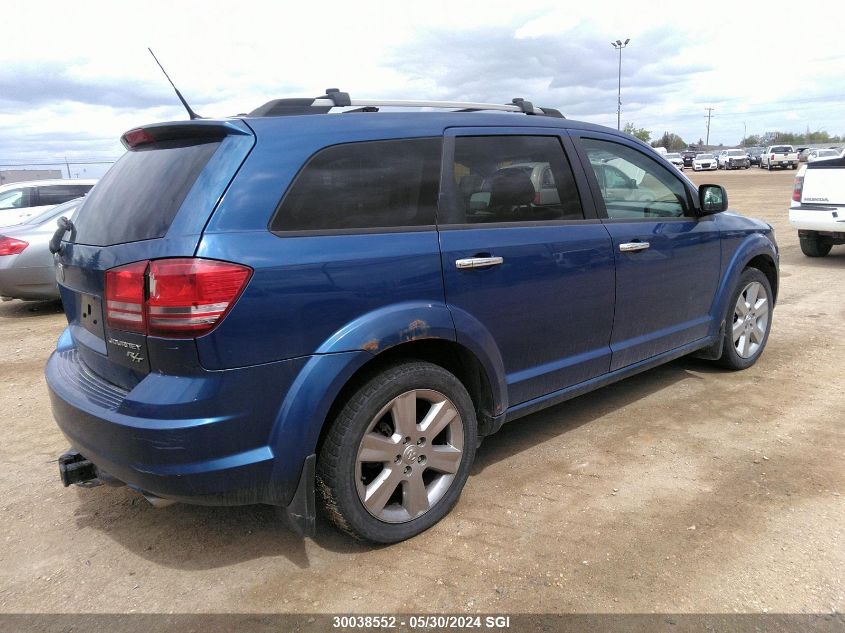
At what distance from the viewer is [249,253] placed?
2311 millimetres

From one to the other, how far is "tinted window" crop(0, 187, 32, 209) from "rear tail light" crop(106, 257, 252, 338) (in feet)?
29.8

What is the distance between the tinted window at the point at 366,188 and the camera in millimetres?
2520

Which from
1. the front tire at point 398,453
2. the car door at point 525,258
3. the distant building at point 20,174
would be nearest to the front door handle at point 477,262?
the car door at point 525,258

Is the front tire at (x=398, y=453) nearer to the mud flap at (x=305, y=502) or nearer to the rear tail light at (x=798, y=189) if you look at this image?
the mud flap at (x=305, y=502)

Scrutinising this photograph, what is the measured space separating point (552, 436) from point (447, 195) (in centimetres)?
174

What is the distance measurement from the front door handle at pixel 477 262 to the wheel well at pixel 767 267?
2.82 metres

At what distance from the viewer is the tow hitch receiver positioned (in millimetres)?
2715

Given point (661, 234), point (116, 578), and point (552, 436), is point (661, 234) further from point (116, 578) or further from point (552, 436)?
point (116, 578)

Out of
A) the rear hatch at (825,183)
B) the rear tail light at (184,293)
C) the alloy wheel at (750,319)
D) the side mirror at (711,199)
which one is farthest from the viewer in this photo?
the rear hatch at (825,183)

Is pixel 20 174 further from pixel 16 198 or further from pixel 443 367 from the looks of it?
pixel 443 367

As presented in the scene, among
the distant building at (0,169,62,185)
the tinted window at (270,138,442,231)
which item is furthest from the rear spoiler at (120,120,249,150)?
the distant building at (0,169,62,185)

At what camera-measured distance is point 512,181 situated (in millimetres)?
3234

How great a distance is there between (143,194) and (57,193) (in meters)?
8.69

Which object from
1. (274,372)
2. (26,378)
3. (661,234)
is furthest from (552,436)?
(26,378)
